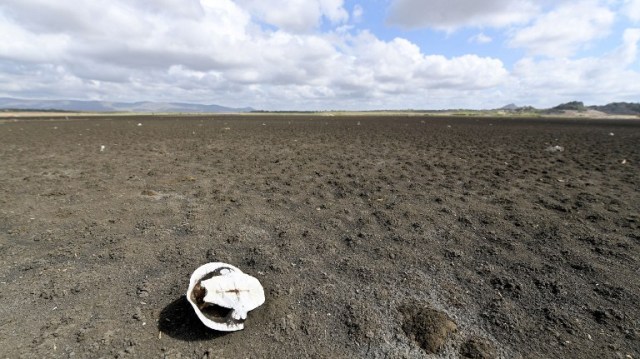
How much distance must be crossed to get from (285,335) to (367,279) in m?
1.53

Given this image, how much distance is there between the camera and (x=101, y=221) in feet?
22.7

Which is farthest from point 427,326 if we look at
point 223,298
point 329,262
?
point 223,298

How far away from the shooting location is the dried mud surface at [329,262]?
12.4 feet

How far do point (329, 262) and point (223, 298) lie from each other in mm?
1978

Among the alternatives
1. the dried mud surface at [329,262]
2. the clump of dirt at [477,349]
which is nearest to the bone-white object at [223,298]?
the dried mud surface at [329,262]

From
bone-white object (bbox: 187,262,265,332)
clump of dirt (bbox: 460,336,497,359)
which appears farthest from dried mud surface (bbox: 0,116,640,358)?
bone-white object (bbox: 187,262,265,332)

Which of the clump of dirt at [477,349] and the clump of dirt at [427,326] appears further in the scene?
the clump of dirt at [427,326]

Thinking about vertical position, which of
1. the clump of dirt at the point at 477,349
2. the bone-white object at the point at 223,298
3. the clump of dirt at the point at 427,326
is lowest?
the clump of dirt at the point at 477,349

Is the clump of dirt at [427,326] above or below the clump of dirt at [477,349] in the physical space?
above

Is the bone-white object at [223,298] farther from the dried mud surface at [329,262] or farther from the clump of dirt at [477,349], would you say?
the clump of dirt at [477,349]

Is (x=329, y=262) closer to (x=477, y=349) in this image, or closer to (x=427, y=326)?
(x=427, y=326)

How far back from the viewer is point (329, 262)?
5.40 metres

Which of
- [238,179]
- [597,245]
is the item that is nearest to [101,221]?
[238,179]

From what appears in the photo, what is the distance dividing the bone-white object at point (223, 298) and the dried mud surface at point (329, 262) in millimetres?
189
